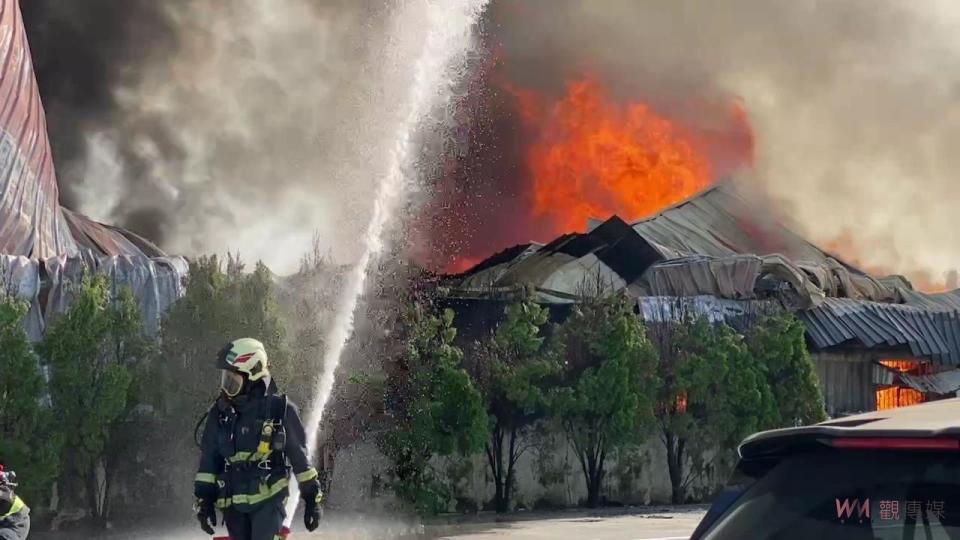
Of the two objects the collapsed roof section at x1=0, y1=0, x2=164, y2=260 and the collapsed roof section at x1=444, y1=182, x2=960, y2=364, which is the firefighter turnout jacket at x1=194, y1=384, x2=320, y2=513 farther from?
the collapsed roof section at x1=0, y1=0, x2=164, y2=260

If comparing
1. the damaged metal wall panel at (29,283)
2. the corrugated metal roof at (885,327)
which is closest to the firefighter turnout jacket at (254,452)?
the damaged metal wall panel at (29,283)

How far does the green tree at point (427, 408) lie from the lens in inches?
843

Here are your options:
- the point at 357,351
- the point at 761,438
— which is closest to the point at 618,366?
the point at 357,351

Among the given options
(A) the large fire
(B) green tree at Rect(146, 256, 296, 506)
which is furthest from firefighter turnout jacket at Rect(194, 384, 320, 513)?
(A) the large fire

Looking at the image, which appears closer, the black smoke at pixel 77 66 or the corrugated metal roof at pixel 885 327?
the corrugated metal roof at pixel 885 327

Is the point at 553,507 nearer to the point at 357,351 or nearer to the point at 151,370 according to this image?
the point at 357,351

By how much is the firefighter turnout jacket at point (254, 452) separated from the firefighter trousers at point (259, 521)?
0.04m

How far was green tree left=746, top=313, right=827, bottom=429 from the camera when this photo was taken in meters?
26.0

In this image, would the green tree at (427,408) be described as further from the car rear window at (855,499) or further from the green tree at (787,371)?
the car rear window at (855,499)

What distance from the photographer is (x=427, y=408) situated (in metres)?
21.5

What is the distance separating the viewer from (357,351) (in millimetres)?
22016

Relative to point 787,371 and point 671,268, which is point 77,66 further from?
point 787,371

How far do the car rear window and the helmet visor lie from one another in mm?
4728

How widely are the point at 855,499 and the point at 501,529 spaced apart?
16814 mm
